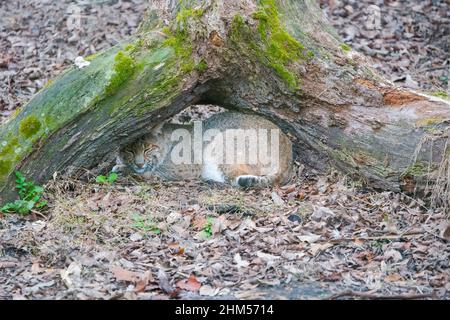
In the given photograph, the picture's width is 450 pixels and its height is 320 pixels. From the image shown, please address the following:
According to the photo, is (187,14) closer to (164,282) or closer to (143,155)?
(143,155)

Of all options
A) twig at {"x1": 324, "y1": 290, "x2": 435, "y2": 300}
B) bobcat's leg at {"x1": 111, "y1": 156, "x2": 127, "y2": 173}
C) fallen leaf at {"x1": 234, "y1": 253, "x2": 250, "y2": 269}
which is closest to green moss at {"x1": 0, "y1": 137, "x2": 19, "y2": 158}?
bobcat's leg at {"x1": 111, "y1": 156, "x2": 127, "y2": 173}

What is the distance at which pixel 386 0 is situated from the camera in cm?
1053

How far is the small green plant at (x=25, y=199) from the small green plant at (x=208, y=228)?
1587 millimetres

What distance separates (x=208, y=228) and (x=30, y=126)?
6.53 feet

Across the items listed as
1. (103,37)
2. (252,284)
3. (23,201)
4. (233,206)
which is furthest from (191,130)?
(103,37)

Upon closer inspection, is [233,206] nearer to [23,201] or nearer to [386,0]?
[23,201]

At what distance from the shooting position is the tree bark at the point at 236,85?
20.2ft

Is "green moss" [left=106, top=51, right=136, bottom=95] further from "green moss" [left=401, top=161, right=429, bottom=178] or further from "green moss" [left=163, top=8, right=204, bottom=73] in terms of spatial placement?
"green moss" [left=401, top=161, right=429, bottom=178]

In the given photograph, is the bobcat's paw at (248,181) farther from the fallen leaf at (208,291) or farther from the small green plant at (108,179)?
the fallen leaf at (208,291)

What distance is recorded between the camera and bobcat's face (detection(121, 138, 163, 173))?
7168 mm

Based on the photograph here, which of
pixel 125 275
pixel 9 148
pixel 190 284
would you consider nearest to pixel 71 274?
pixel 125 275

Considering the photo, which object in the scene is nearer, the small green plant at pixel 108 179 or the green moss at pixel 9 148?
the green moss at pixel 9 148

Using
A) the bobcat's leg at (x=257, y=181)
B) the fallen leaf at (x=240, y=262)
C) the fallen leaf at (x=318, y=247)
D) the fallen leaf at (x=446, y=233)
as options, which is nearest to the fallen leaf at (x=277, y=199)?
the bobcat's leg at (x=257, y=181)

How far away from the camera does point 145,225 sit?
5.89 m
